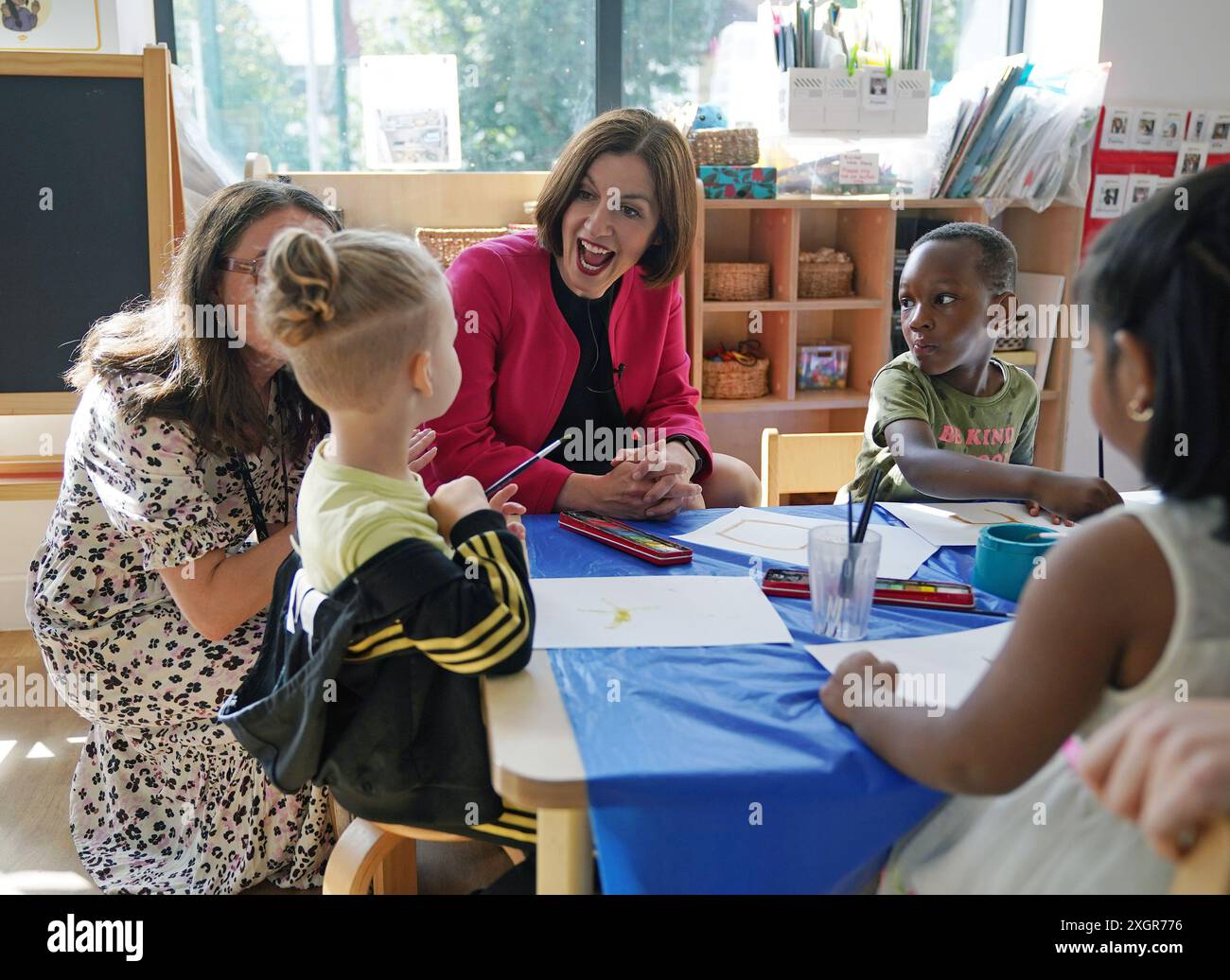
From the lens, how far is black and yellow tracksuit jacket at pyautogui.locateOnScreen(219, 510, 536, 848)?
0.97 m

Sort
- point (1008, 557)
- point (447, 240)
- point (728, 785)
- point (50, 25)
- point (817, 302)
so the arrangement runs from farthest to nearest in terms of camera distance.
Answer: point (817, 302)
point (447, 240)
point (50, 25)
point (1008, 557)
point (728, 785)

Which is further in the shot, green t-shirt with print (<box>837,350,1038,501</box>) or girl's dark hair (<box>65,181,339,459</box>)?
green t-shirt with print (<box>837,350,1038,501</box>)

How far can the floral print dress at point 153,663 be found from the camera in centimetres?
148

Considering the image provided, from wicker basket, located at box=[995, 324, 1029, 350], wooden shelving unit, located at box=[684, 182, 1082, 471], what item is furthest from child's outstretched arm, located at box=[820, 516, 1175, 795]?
wicker basket, located at box=[995, 324, 1029, 350]

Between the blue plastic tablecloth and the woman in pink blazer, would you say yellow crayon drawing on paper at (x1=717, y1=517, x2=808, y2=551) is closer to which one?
the woman in pink blazer

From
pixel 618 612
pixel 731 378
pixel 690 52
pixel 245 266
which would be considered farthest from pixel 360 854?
pixel 690 52

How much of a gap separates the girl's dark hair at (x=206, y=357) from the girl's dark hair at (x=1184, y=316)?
1158 mm

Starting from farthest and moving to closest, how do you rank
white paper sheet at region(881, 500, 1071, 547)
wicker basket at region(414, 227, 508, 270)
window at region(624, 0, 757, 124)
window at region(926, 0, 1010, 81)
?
window at region(926, 0, 1010, 81) → window at region(624, 0, 757, 124) → wicker basket at region(414, 227, 508, 270) → white paper sheet at region(881, 500, 1071, 547)

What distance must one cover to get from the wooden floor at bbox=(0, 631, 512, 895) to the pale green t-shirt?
88 cm

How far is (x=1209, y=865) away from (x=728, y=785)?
0.33m

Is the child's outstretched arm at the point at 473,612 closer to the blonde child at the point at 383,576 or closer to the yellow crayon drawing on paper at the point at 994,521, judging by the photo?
the blonde child at the point at 383,576

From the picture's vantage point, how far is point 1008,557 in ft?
3.98

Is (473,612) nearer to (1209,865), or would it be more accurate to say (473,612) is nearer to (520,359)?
(1209,865)

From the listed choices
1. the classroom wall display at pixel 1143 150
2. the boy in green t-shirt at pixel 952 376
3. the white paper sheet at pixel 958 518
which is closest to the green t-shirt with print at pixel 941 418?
the boy in green t-shirt at pixel 952 376
